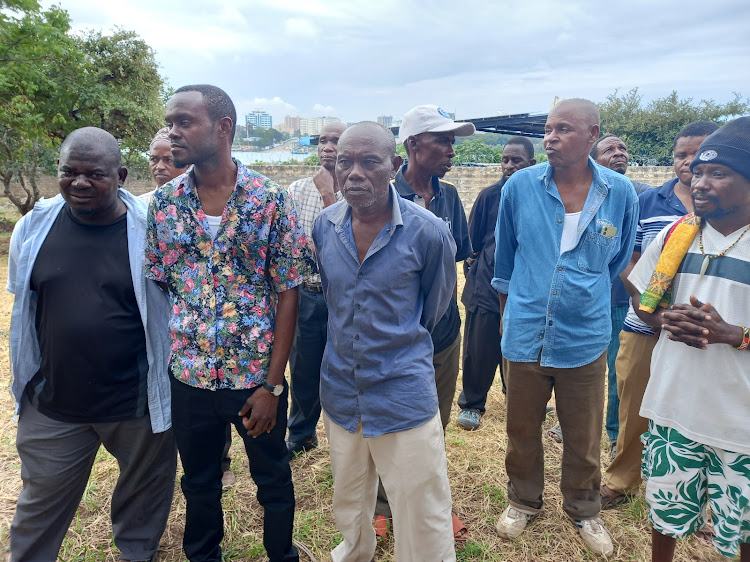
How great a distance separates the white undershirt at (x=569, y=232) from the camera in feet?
8.48

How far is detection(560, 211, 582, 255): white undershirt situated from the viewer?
2.58 meters

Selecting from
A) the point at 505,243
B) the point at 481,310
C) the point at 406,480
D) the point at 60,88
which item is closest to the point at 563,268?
the point at 505,243

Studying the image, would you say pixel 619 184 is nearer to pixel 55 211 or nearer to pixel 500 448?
pixel 500 448

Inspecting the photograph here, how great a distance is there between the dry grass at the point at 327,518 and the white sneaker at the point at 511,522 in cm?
4

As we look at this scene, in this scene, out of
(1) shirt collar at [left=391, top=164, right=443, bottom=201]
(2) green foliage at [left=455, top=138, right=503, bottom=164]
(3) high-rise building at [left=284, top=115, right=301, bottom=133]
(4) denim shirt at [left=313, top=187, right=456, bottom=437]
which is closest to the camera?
(4) denim shirt at [left=313, top=187, right=456, bottom=437]

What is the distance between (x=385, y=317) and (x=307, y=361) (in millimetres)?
1420

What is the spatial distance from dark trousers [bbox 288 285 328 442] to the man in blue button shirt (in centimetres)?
102

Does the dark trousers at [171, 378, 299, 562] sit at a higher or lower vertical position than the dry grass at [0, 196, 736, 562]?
higher

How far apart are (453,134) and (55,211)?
2.03 meters

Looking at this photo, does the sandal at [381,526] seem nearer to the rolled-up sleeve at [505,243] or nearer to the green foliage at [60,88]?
the rolled-up sleeve at [505,243]

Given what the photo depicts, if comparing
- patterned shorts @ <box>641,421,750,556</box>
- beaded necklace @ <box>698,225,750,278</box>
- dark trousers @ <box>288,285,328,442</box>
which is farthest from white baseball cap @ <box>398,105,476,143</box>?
patterned shorts @ <box>641,421,750,556</box>

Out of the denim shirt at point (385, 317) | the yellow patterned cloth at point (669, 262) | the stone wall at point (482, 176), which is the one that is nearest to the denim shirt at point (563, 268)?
the yellow patterned cloth at point (669, 262)

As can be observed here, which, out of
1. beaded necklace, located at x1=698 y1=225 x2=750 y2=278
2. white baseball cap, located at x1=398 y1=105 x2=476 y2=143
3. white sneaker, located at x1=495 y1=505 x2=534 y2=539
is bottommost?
white sneaker, located at x1=495 y1=505 x2=534 y2=539

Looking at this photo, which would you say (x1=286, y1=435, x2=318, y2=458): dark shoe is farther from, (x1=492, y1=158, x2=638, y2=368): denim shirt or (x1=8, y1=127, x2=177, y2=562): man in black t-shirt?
(x1=492, y1=158, x2=638, y2=368): denim shirt
